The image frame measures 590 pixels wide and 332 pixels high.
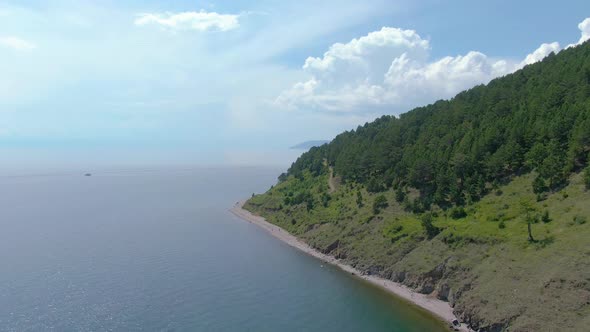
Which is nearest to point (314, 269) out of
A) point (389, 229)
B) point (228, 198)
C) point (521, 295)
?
point (389, 229)

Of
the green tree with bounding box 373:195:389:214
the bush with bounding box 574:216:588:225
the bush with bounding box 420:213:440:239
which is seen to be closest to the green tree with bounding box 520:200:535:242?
the bush with bounding box 574:216:588:225

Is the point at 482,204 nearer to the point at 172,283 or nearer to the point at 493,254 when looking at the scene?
the point at 493,254

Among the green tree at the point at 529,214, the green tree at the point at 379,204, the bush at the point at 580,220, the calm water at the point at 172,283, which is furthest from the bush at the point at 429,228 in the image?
the bush at the point at 580,220

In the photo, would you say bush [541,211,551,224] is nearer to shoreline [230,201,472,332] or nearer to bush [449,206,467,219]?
bush [449,206,467,219]

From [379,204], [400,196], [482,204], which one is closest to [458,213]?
[482,204]

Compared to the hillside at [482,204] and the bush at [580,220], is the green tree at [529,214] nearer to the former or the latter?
the hillside at [482,204]

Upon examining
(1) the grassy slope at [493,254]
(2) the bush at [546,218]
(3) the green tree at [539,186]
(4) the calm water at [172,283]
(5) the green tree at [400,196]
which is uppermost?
(3) the green tree at [539,186]

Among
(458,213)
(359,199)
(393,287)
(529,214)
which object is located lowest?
(393,287)

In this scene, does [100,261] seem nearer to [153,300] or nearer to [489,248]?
[153,300]
